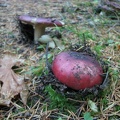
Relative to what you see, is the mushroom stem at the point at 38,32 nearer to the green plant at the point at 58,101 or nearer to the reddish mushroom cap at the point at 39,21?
the reddish mushroom cap at the point at 39,21

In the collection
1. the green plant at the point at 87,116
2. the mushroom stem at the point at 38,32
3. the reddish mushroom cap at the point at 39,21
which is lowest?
the green plant at the point at 87,116

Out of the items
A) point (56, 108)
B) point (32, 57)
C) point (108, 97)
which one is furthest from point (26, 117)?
point (32, 57)

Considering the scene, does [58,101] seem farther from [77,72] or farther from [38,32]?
[38,32]

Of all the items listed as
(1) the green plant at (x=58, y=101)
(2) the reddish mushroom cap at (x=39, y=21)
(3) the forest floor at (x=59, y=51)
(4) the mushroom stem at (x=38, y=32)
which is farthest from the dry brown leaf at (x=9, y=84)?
(4) the mushroom stem at (x=38, y=32)

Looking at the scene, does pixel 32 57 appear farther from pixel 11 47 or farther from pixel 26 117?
pixel 26 117

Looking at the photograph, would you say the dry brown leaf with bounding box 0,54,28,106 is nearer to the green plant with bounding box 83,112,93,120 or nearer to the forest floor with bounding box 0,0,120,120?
the forest floor with bounding box 0,0,120,120

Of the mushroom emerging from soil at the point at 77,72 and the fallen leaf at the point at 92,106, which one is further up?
the mushroom emerging from soil at the point at 77,72
